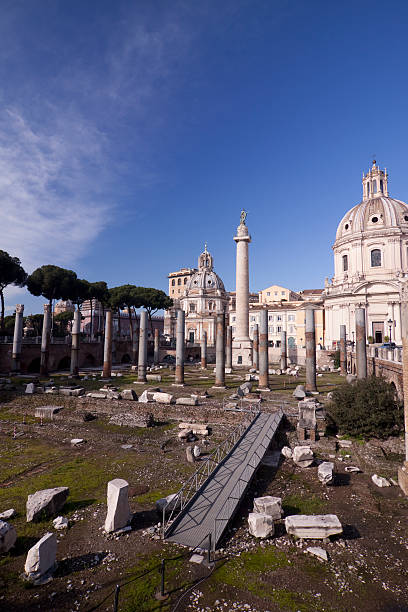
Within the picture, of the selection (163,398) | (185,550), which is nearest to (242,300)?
(163,398)

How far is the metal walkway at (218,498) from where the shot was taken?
19.4 ft

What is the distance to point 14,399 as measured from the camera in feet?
56.2

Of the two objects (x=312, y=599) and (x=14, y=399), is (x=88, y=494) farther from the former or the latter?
(x=14, y=399)

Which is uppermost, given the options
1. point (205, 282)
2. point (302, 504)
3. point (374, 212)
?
point (374, 212)

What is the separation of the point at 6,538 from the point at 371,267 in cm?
4895

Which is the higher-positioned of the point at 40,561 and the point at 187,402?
the point at 187,402

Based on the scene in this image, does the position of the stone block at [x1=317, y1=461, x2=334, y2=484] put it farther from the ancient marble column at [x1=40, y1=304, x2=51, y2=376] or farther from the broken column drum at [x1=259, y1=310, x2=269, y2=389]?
the ancient marble column at [x1=40, y1=304, x2=51, y2=376]

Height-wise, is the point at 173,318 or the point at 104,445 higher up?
the point at 173,318

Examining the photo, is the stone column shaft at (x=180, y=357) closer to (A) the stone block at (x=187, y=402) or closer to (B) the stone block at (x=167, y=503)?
(A) the stone block at (x=187, y=402)

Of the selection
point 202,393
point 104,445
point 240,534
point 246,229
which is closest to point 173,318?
point 246,229

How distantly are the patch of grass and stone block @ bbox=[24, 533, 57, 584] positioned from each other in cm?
444

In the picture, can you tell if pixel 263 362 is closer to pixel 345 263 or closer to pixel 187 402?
pixel 187 402

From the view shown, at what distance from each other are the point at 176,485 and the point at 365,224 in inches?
1876

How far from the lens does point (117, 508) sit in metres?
6.13
